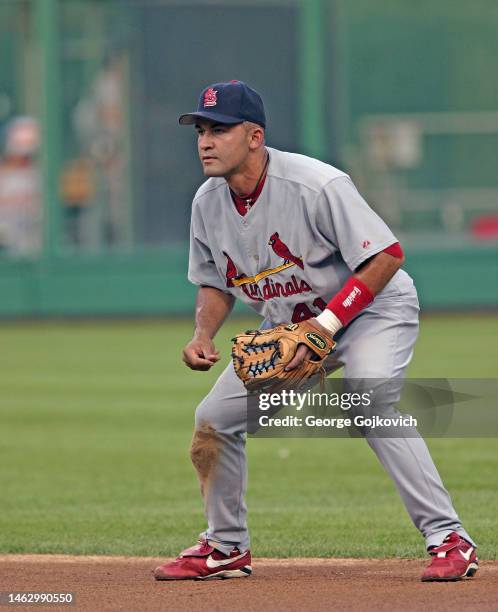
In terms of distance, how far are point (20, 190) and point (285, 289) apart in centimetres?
1592

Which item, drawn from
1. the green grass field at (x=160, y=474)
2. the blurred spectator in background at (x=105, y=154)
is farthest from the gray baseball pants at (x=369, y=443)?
the blurred spectator in background at (x=105, y=154)

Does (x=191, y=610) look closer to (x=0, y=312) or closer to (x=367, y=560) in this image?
(x=367, y=560)

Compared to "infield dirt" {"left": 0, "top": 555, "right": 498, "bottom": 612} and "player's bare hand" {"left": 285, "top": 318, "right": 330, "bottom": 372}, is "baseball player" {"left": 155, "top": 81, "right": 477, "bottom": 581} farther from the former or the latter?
"infield dirt" {"left": 0, "top": 555, "right": 498, "bottom": 612}

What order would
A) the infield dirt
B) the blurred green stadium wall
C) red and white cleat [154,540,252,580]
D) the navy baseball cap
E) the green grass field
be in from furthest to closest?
the blurred green stadium wall, the green grass field, red and white cleat [154,540,252,580], the navy baseball cap, the infield dirt

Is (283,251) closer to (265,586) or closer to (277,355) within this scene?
(277,355)

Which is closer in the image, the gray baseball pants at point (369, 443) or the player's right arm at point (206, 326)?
the gray baseball pants at point (369, 443)

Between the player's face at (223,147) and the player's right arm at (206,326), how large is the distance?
0.58m

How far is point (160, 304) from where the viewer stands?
2016cm

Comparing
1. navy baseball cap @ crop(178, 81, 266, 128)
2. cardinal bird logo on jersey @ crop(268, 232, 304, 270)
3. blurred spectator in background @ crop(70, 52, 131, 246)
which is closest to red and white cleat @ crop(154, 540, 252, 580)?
cardinal bird logo on jersey @ crop(268, 232, 304, 270)

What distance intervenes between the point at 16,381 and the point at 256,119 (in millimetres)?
8349

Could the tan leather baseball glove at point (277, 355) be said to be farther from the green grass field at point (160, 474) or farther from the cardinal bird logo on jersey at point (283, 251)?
the green grass field at point (160, 474)

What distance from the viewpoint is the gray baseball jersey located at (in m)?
5.03

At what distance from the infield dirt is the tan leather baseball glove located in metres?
0.74

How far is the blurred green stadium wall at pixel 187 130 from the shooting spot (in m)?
20.2
